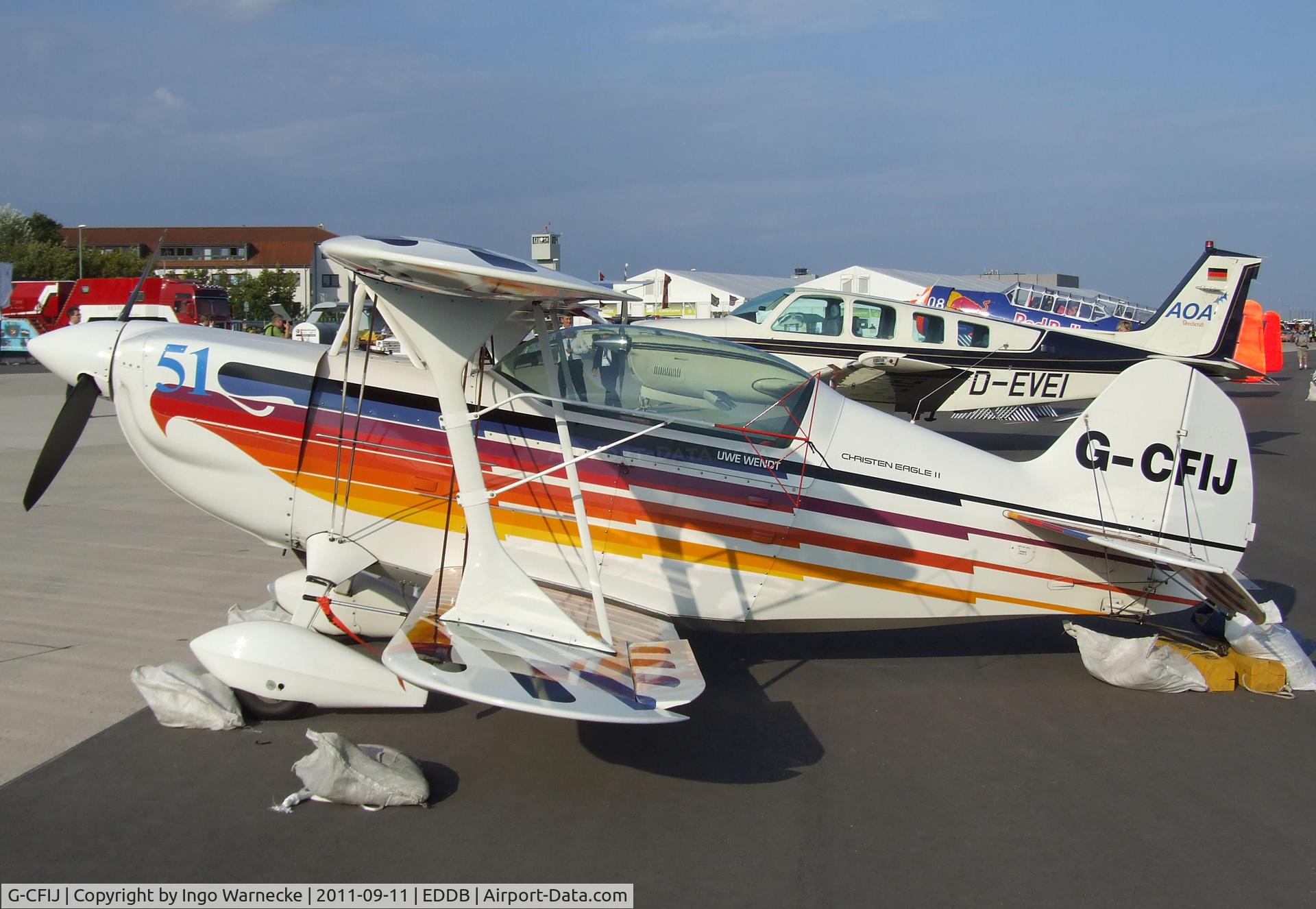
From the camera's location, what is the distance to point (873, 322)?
1587 cm

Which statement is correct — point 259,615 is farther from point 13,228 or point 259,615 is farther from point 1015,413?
point 13,228

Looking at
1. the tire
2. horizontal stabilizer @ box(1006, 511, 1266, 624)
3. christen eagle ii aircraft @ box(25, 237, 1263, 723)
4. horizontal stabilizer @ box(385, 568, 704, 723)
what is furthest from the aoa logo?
the tire

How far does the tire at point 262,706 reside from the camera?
4652 mm

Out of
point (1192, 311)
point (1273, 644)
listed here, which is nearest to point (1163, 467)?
point (1273, 644)

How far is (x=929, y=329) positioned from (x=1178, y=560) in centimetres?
1143

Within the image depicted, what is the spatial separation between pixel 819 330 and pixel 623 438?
1149 centimetres

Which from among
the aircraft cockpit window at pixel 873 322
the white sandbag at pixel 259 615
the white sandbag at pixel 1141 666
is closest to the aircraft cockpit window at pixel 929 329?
the aircraft cockpit window at pixel 873 322

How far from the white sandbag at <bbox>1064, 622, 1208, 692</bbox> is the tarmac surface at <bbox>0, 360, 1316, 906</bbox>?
3.8 inches

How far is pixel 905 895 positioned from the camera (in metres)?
3.42

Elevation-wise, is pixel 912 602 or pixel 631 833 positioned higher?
pixel 912 602

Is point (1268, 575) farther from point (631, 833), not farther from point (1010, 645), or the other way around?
point (631, 833)

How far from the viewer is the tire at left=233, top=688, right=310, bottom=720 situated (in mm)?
4652

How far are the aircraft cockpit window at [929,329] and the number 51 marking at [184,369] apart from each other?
12705 millimetres

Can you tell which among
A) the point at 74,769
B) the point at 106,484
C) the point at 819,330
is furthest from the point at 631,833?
the point at 819,330
